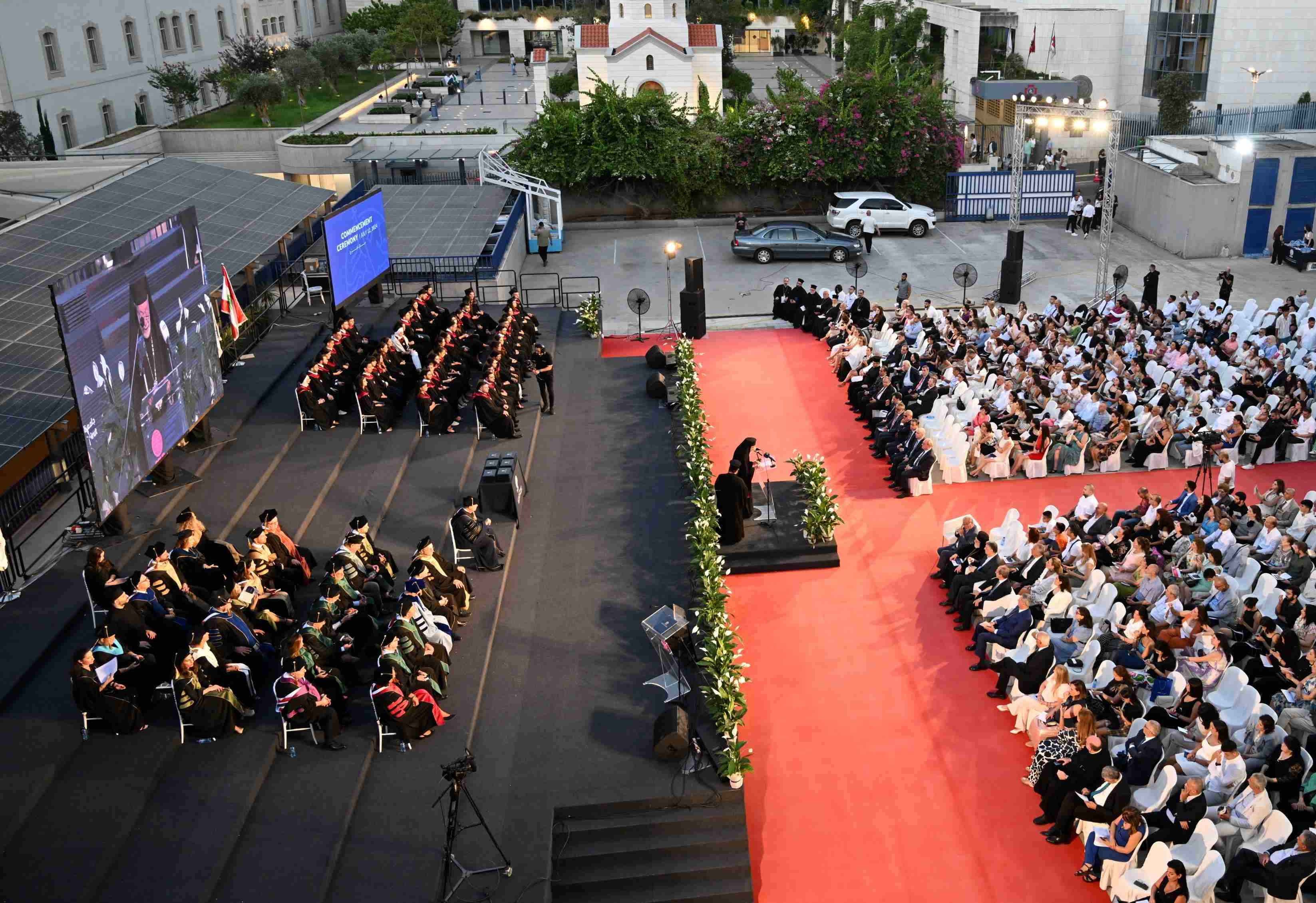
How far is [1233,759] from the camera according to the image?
33.3 ft

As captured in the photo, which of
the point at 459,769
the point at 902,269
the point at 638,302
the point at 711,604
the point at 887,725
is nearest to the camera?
the point at 459,769

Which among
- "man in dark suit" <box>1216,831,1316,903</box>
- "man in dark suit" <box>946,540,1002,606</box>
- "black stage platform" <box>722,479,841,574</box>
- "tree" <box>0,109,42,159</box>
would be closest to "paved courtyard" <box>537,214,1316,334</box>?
"black stage platform" <box>722,479,841,574</box>

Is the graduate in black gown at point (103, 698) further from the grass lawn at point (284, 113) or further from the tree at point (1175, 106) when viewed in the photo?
the grass lawn at point (284, 113)

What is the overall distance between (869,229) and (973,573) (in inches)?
774

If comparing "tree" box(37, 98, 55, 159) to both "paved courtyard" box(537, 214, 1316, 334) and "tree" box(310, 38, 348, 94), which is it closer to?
"tree" box(310, 38, 348, 94)

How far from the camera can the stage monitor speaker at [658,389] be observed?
21.2 metres

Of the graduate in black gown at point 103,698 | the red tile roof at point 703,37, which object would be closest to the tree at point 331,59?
the red tile roof at point 703,37

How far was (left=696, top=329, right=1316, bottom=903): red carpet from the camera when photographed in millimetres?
10758

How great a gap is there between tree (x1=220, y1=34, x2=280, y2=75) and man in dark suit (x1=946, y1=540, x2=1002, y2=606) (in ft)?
164

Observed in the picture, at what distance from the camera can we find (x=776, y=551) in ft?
52.7

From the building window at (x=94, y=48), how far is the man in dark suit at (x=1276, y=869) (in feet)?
172

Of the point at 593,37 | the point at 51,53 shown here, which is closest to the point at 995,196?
the point at 593,37

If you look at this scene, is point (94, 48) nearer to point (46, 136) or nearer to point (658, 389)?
point (46, 136)

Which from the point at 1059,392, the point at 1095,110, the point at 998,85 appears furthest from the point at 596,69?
the point at 1059,392
